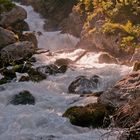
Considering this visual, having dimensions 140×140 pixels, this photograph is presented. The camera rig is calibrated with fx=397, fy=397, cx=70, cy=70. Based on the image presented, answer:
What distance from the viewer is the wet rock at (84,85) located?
12759mm

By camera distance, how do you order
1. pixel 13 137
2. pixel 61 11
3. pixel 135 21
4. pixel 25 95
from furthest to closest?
pixel 61 11 < pixel 135 21 < pixel 25 95 < pixel 13 137

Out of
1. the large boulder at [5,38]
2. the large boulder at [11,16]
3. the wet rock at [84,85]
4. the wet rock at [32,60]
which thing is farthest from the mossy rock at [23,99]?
the large boulder at [11,16]

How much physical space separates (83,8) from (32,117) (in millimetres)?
13255

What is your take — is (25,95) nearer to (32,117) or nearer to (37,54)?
(32,117)

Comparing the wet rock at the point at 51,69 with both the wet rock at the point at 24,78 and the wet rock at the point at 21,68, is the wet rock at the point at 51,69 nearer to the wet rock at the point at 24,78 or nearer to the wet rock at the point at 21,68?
the wet rock at the point at 21,68

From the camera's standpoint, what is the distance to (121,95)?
1012cm

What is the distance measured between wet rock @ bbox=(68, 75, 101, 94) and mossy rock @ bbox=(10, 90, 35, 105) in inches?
64.1

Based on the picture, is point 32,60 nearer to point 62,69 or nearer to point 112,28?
point 62,69

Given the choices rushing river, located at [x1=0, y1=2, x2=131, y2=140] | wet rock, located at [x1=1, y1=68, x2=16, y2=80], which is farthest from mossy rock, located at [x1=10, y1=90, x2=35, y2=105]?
wet rock, located at [x1=1, y1=68, x2=16, y2=80]

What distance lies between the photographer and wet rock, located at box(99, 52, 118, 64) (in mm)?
16422

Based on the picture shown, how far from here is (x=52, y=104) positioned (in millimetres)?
11273

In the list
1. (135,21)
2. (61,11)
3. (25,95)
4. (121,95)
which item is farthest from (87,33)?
(121,95)

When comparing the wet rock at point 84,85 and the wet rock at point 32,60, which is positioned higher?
the wet rock at point 84,85

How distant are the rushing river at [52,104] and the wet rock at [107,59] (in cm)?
33
